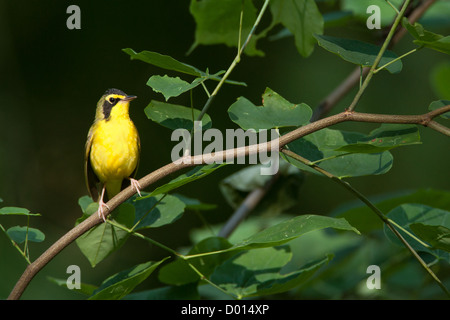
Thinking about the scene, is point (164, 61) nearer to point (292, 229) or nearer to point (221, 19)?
point (292, 229)

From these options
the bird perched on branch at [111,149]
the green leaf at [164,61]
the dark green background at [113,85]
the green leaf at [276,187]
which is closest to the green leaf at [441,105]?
the green leaf at [164,61]

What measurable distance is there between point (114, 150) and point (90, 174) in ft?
0.79

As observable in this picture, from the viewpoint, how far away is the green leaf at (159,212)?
1.86m

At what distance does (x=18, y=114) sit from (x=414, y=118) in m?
4.72

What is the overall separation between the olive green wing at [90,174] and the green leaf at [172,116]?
106 centimetres

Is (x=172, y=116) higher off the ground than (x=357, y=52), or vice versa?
(x=357, y=52)

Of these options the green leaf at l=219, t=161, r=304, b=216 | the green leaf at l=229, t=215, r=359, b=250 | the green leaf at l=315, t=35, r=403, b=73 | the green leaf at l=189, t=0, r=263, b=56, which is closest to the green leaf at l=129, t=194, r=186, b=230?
the green leaf at l=229, t=215, r=359, b=250

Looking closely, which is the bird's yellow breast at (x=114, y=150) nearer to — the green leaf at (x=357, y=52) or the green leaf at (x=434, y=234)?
the green leaf at (x=357, y=52)

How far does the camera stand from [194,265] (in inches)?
74.4

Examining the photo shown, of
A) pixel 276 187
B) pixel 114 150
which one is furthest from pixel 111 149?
pixel 276 187

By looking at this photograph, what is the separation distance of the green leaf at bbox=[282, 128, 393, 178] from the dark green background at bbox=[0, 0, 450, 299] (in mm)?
3438

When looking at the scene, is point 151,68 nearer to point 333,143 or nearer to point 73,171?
point 73,171
